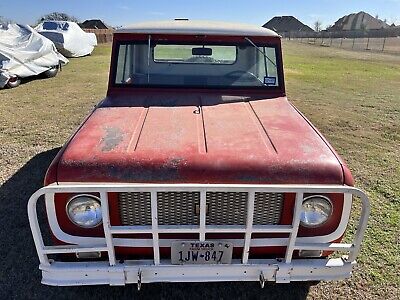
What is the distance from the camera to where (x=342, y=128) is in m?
6.96

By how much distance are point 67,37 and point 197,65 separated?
1742 centimetres

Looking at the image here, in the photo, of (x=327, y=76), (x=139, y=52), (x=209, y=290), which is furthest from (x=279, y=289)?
(x=327, y=76)

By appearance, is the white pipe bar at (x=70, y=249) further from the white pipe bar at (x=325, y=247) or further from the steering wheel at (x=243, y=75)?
the steering wheel at (x=243, y=75)

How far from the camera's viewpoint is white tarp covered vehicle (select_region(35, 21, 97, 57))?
18.0 m

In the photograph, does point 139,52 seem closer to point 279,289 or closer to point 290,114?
point 290,114

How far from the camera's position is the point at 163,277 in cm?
222

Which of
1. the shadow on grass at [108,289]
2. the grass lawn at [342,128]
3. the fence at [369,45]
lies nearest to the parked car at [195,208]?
the shadow on grass at [108,289]

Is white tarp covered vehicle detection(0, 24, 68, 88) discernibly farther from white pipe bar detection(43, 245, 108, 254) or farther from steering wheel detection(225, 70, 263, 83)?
white pipe bar detection(43, 245, 108, 254)

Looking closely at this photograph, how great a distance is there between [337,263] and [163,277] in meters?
1.14

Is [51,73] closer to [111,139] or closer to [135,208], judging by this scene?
[111,139]

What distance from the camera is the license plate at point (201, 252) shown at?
2180 mm

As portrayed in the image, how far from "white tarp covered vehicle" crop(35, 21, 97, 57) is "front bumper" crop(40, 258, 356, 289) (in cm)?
1805

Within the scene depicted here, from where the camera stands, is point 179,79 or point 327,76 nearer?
point 179,79

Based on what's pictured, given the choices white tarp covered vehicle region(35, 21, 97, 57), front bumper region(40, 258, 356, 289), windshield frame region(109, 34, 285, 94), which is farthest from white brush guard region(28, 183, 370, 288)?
white tarp covered vehicle region(35, 21, 97, 57)
